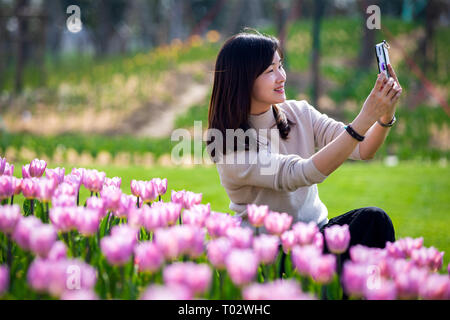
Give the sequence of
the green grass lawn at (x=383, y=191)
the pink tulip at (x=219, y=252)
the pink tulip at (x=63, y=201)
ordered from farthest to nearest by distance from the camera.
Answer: the green grass lawn at (x=383, y=191)
the pink tulip at (x=63, y=201)
the pink tulip at (x=219, y=252)

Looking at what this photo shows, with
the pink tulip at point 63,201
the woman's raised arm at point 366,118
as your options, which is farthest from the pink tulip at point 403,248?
the pink tulip at point 63,201

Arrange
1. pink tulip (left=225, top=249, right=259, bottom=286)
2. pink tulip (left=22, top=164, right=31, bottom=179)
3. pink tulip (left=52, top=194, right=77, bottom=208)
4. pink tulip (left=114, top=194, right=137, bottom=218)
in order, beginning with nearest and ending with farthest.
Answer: pink tulip (left=225, top=249, right=259, bottom=286), pink tulip (left=52, top=194, right=77, bottom=208), pink tulip (left=114, top=194, right=137, bottom=218), pink tulip (left=22, top=164, right=31, bottom=179)

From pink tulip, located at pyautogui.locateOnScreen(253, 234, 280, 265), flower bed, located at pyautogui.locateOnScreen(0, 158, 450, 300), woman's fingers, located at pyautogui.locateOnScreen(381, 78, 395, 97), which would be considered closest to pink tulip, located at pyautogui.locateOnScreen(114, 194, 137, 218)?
flower bed, located at pyautogui.locateOnScreen(0, 158, 450, 300)

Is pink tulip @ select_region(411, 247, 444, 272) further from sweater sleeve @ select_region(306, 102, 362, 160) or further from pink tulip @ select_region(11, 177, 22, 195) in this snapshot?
pink tulip @ select_region(11, 177, 22, 195)

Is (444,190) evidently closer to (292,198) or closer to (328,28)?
(292,198)

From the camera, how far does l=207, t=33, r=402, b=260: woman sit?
1723 mm

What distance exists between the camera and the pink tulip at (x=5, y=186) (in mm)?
1600

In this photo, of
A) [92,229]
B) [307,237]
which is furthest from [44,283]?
[307,237]

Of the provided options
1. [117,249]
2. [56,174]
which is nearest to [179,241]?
[117,249]

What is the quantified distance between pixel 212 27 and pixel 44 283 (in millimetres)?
32157

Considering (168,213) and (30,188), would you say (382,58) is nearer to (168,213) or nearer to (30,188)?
(168,213)

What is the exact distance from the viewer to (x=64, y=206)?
1429 mm

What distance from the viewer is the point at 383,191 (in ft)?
15.9

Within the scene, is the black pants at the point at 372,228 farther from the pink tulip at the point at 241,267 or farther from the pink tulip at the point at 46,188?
the pink tulip at the point at 46,188
